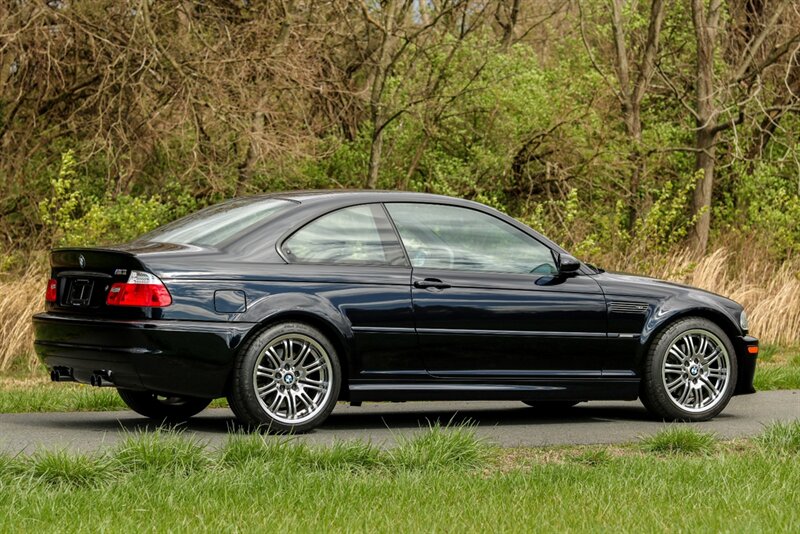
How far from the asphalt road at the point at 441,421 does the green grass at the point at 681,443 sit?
14.2 inches

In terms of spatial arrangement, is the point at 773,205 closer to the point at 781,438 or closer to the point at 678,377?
the point at 678,377

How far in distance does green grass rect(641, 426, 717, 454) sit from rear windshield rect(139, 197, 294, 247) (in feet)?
9.33

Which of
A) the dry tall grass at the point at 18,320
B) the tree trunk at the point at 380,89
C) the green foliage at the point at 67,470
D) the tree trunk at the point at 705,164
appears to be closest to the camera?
the green foliage at the point at 67,470

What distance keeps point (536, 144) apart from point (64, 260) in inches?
591

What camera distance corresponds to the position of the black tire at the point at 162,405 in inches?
375

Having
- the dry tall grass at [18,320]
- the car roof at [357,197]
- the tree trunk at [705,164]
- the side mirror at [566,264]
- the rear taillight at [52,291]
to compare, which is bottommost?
the dry tall grass at [18,320]

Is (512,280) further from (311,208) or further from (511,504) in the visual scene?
(511,504)

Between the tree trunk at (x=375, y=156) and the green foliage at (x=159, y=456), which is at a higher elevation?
the tree trunk at (x=375, y=156)

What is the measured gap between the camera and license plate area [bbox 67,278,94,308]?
8516 millimetres

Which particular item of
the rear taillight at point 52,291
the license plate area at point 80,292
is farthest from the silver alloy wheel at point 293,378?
the rear taillight at point 52,291

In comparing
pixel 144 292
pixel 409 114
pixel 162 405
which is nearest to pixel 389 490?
pixel 144 292

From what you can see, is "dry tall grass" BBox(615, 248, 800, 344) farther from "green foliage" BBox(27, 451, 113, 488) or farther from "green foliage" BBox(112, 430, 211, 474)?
"green foliage" BBox(27, 451, 113, 488)

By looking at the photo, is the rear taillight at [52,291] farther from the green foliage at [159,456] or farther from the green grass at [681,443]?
the green grass at [681,443]

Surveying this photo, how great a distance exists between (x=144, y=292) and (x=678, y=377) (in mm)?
3939
